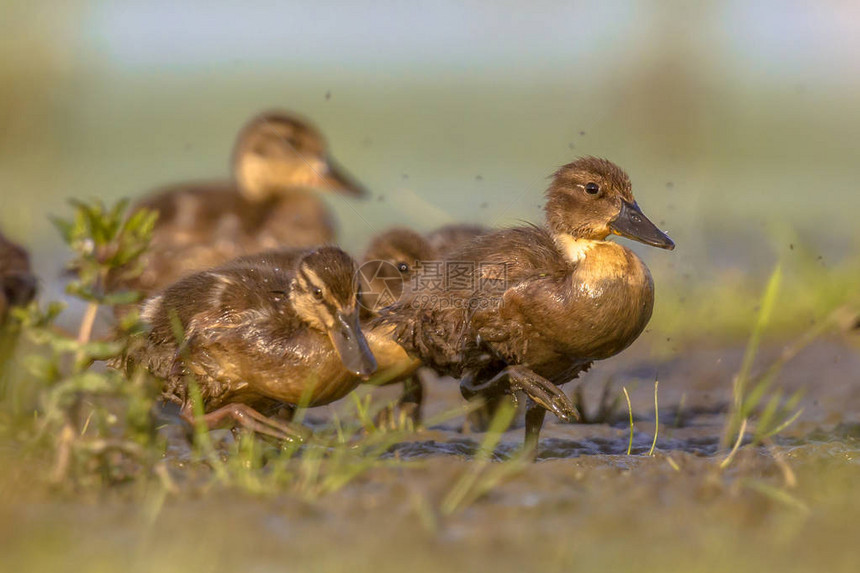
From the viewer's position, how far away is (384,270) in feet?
20.7

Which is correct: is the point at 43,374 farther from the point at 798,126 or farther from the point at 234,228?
the point at 798,126

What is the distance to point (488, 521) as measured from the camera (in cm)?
374

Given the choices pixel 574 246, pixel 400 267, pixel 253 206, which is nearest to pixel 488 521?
pixel 574 246

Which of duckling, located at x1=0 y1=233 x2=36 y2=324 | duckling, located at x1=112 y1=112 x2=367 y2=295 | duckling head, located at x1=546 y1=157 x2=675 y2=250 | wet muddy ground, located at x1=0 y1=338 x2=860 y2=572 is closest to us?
wet muddy ground, located at x1=0 y1=338 x2=860 y2=572

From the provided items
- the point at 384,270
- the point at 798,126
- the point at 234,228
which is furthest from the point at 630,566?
the point at 798,126

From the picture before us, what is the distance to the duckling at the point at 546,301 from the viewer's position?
16.2 feet

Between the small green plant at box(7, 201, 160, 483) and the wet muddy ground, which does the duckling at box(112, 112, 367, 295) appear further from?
the wet muddy ground

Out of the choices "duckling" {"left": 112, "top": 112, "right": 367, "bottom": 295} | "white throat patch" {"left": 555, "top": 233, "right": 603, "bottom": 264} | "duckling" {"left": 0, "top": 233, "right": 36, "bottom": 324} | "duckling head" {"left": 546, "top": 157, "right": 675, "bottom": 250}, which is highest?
"duckling head" {"left": 546, "top": 157, "right": 675, "bottom": 250}

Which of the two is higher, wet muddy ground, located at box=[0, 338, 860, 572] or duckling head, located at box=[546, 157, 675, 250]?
duckling head, located at box=[546, 157, 675, 250]

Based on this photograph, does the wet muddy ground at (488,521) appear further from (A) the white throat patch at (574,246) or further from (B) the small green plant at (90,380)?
(A) the white throat patch at (574,246)

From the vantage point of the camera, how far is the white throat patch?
5.15 metres

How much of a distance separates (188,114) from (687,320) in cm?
1220

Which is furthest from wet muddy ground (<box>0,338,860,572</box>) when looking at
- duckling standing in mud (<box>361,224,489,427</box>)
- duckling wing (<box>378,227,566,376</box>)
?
duckling standing in mud (<box>361,224,489,427</box>)

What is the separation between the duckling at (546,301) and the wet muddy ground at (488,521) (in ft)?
1.62
